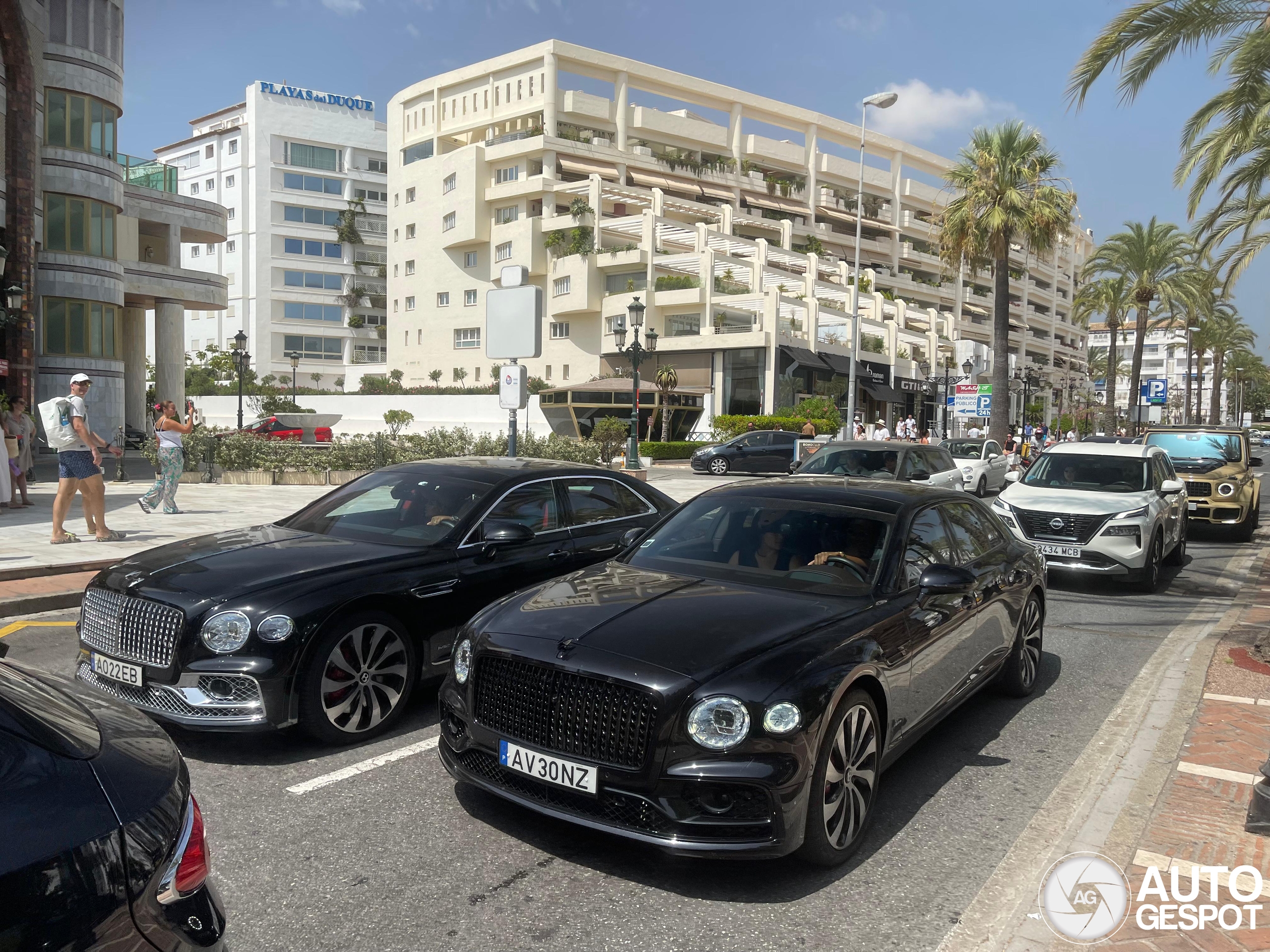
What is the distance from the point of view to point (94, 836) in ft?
5.82

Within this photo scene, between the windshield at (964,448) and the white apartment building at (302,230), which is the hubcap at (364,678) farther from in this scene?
the white apartment building at (302,230)

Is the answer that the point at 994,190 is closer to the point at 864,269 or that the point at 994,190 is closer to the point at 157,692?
the point at 157,692

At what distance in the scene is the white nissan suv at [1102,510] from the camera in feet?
33.1

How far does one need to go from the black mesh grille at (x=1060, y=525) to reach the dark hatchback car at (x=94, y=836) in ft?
32.7

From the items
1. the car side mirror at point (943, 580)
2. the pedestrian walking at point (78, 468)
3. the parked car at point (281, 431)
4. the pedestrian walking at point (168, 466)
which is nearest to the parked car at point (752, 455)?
the parked car at point (281, 431)

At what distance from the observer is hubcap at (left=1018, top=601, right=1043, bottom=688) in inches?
241

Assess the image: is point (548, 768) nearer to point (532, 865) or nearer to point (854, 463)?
point (532, 865)

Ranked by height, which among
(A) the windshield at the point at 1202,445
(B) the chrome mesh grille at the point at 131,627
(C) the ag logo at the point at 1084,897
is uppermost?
(A) the windshield at the point at 1202,445

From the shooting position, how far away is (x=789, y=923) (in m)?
3.31

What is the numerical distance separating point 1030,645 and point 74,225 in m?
31.9

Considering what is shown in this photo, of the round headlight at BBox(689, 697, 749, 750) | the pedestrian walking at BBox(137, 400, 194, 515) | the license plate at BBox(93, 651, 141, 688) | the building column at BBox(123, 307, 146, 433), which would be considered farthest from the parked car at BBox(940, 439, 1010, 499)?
the building column at BBox(123, 307, 146, 433)

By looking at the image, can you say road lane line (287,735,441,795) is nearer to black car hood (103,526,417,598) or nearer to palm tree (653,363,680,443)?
black car hood (103,526,417,598)

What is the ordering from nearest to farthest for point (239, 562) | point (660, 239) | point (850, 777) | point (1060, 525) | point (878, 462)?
point (850, 777) < point (239, 562) < point (1060, 525) < point (878, 462) < point (660, 239)

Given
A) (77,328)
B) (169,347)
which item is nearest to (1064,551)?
(77,328)
